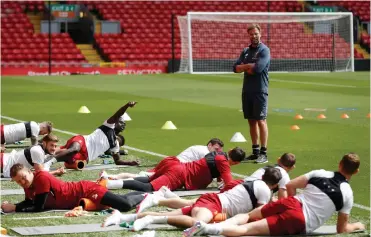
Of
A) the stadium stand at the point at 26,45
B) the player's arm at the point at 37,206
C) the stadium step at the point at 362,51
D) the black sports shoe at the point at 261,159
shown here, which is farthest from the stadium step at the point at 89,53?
the player's arm at the point at 37,206

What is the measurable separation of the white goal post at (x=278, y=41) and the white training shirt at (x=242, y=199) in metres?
35.6

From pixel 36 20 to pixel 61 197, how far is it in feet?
144

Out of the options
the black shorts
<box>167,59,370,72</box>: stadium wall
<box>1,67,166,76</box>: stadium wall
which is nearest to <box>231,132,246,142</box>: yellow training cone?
the black shorts

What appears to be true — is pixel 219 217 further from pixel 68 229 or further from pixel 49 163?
pixel 49 163

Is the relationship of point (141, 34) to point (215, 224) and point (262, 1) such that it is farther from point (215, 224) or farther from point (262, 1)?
point (215, 224)

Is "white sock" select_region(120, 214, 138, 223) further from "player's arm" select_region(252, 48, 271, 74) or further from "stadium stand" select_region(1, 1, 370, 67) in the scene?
"stadium stand" select_region(1, 1, 370, 67)

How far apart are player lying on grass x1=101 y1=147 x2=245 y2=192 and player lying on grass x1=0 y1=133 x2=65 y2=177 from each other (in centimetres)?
127

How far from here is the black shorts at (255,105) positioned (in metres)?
16.9

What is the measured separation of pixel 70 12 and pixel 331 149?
124 feet

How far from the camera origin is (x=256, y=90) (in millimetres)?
17016

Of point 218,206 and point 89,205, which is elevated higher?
point 218,206

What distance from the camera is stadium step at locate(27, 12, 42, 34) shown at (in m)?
54.1

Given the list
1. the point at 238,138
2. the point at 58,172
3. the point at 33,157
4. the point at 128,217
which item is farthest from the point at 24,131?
the point at 128,217

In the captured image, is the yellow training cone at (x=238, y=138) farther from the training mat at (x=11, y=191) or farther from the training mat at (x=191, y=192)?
the training mat at (x=11, y=191)
